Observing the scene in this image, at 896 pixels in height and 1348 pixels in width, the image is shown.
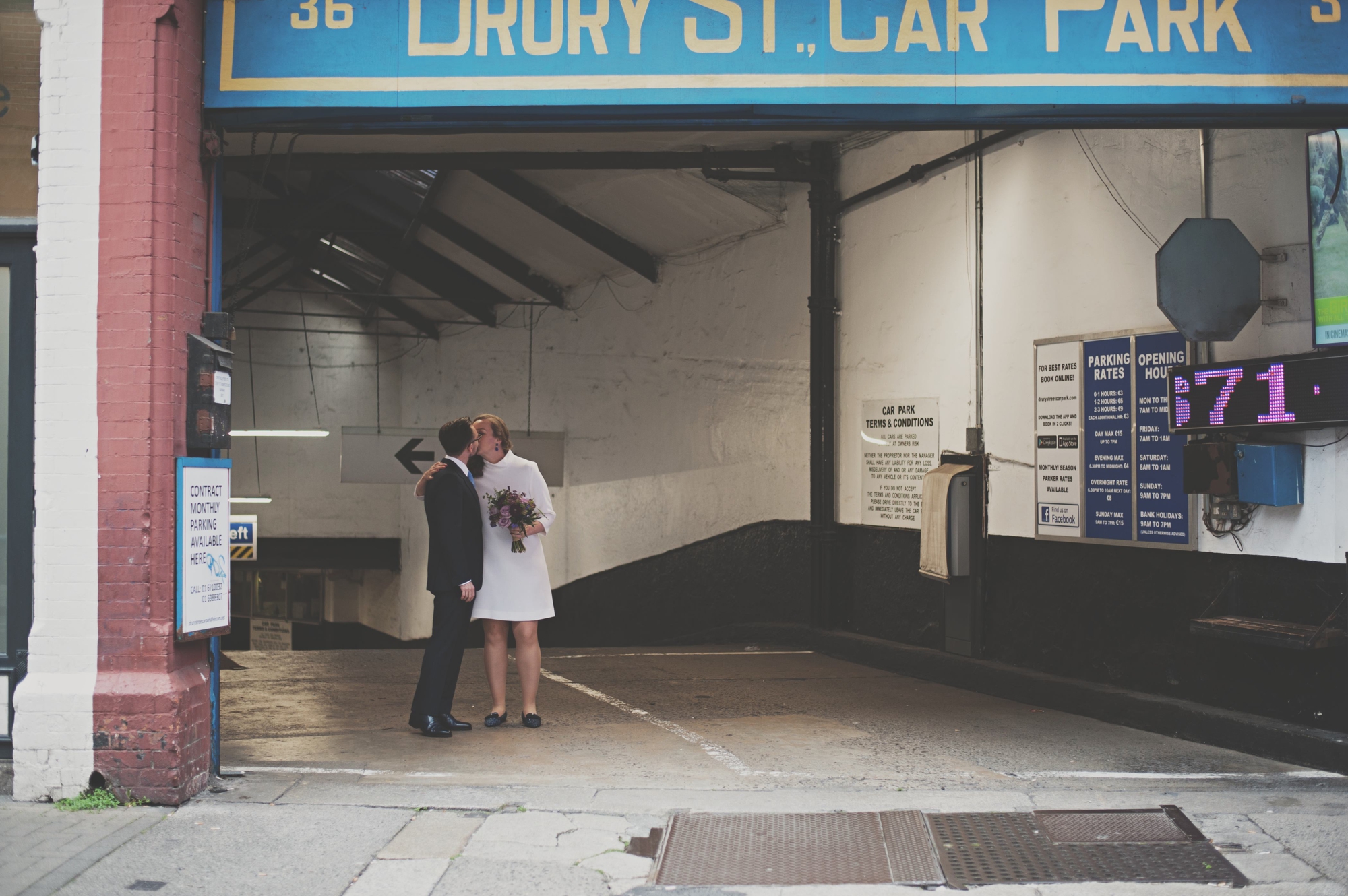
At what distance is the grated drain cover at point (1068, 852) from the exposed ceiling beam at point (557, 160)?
7.09 m

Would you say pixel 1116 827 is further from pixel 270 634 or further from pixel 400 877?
pixel 270 634

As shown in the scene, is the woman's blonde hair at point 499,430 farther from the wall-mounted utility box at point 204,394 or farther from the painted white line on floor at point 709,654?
the painted white line on floor at point 709,654

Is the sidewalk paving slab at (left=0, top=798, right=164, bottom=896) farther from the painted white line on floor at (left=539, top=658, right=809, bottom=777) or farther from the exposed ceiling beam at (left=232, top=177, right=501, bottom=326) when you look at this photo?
the exposed ceiling beam at (left=232, top=177, right=501, bottom=326)

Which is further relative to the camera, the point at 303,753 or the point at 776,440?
the point at 776,440

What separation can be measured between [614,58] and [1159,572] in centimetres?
452

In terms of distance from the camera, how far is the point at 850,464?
10.8 meters

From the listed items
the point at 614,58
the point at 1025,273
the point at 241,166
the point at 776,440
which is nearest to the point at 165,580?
the point at 614,58

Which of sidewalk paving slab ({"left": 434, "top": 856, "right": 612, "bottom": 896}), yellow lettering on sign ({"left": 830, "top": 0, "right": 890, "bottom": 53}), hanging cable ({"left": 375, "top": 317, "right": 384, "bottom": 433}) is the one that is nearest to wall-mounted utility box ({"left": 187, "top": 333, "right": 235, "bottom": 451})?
sidewalk paving slab ({"left": 434, "top": 856, "right": 612, "bottom": 896})

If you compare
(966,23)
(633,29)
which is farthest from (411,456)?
(966,23)

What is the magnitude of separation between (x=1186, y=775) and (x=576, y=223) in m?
9.93

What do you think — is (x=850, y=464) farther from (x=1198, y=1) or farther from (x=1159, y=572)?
(x=1198, y=1)

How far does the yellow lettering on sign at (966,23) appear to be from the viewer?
542 centimetres

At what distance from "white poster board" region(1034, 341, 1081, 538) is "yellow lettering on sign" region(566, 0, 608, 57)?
4.09 meters

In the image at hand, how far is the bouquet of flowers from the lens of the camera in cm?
686
